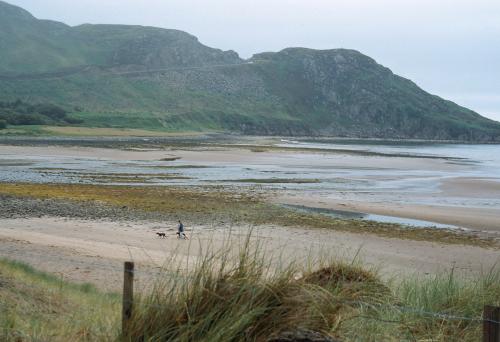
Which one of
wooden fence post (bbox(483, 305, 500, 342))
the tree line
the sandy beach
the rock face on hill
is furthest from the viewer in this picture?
the rock face on hill

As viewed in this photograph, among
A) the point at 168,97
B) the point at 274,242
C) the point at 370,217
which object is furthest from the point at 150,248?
the point at 168,97

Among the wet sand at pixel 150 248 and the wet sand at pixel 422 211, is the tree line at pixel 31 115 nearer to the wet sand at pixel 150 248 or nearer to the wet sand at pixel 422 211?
the wet sand at pixel 422 211

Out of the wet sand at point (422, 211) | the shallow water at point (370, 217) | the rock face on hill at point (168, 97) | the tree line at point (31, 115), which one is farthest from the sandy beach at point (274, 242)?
the rock face on hill at point (168, 97)

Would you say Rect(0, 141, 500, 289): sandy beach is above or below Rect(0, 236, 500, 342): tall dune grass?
below

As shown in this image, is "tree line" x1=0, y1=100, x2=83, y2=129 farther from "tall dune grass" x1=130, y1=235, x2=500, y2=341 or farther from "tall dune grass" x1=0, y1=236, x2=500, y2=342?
"tall dune grass" x1=130, y1=235, x2=500, y2=341

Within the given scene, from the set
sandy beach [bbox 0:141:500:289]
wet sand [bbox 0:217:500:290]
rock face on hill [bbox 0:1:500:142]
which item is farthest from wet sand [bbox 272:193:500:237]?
rock face on hill [bbox 0:1:500:142]

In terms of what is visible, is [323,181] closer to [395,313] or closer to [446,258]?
[446,258]

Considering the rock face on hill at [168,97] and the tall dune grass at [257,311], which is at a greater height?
the rock face on hill at [168,97]

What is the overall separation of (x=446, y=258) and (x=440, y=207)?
12232 mm

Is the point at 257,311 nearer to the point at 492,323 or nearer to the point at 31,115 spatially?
the point at 492,323

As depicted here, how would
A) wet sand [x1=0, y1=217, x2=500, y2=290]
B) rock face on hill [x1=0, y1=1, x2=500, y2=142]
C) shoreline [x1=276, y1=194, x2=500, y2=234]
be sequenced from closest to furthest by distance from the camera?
1. wet sand [x1=0, y1=217, x2=500, y2=290]
2. shoreline [x1=276, y1=194, x2=500, y2=234]
3. rock face on hill [x1=0, y1=1, x2=500, y2=142]

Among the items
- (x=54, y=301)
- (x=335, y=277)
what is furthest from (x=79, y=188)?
(x=335, y=277)

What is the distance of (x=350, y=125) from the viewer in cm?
19338

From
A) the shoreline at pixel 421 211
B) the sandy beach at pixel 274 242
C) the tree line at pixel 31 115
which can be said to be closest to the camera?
the sandy beach at pixel 274 242
